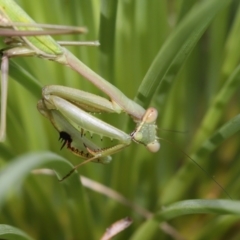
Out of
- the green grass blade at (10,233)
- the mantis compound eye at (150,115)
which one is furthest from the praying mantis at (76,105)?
the green grass blade at (10,233)

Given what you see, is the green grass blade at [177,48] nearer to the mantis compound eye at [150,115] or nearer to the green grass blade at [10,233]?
the mantis compound eye at [150,115]

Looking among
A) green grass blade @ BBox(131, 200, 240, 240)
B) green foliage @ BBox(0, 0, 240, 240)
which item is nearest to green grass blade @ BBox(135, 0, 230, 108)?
green foliage @ BBox(0, 0, 240, 240)

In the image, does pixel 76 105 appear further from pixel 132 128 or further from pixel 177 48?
pixel 177 48

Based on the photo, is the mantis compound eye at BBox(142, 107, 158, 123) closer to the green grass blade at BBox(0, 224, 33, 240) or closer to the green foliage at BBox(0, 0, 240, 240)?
the green foliage at BBox(0, 0, 240, 240)

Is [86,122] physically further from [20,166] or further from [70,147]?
[20,166]

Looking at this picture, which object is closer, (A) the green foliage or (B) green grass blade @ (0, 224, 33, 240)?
(B) green grass blade @ (0, 224, 33, 240)

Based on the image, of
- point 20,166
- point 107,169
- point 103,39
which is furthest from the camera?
point 107,169

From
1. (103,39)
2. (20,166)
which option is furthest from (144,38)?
(20,166)
